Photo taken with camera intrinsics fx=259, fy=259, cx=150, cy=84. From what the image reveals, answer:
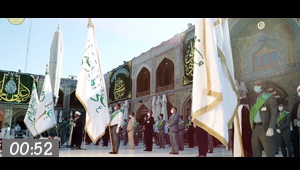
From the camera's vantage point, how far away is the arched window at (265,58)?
920 centimetres

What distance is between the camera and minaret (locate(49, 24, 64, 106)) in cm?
781

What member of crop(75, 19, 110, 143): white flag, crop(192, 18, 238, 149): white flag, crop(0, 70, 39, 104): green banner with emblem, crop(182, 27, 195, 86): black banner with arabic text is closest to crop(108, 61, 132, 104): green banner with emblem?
crop(182, 27, 195, 86): black banner with arabic text

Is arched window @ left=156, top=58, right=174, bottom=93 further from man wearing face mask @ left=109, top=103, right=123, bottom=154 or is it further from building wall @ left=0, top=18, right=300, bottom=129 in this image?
man wearing face mask @ left=109, top=103, right=123, bottom=154

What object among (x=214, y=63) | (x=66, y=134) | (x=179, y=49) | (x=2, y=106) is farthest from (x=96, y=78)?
(x=2, y=106)

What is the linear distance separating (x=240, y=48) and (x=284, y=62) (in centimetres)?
212

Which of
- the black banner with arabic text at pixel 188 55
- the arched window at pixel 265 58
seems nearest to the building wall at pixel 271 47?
the arched window at pixel 265 58

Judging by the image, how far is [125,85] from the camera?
17859 millimetres

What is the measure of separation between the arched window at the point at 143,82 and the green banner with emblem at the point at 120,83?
70 centimetres

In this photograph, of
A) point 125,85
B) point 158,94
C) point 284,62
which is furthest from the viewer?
point 125,85

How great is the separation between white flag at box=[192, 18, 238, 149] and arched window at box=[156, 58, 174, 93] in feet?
39.5

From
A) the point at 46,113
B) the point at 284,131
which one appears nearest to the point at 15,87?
the point at 46,113

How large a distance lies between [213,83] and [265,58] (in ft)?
25.7
